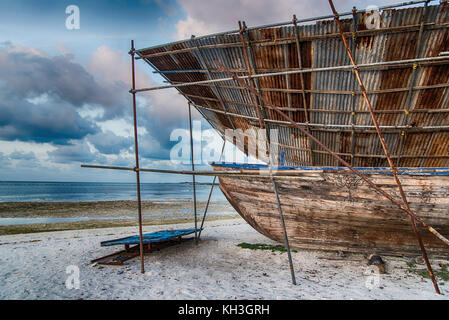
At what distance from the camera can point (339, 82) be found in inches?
280

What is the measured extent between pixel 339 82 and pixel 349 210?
3885 millimetres

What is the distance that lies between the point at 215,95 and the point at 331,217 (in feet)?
19.1

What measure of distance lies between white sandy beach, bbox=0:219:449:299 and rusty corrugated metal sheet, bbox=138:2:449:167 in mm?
4025

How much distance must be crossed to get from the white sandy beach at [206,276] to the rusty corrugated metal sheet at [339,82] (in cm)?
402

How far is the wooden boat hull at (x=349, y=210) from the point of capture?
19.6 ft

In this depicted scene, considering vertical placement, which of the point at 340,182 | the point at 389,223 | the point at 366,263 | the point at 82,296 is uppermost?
the point at 340,182

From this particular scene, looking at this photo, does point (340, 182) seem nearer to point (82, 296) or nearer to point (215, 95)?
point (215, 95)

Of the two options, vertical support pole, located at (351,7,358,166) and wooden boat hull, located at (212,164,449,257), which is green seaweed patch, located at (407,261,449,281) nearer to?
wooden boat hull, located at (212,164,449,257)

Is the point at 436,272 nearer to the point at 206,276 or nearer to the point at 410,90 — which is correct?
the point at 410,90

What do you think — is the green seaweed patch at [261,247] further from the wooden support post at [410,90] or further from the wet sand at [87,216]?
the wet sand at [87,216]

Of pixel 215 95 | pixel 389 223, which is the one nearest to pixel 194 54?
pixel 215 95

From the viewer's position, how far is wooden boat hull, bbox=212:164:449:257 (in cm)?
598

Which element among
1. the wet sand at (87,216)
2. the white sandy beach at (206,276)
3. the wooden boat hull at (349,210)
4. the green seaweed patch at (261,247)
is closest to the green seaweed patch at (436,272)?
the white sandy beach at (206,276)
